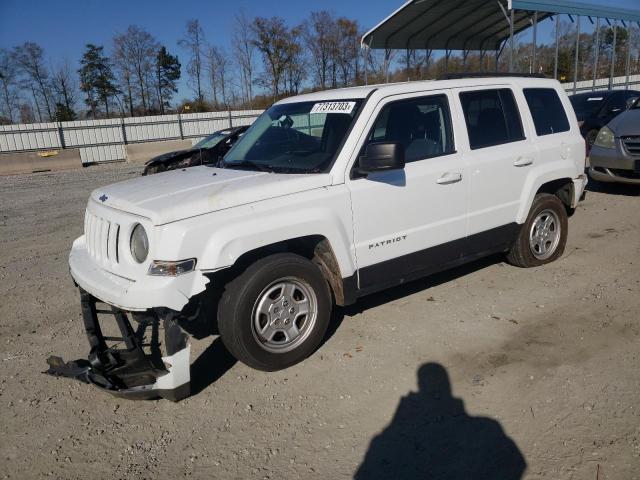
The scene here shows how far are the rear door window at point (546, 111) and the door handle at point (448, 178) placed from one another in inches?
54.9

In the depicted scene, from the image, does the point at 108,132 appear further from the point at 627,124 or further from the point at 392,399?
the point at 392,399

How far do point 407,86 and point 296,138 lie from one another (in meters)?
1.05

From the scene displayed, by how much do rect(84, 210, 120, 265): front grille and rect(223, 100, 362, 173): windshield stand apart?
1.25 metres

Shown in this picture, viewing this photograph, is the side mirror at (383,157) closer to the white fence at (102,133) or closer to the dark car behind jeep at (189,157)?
the dark car behind jeep at (189,157)

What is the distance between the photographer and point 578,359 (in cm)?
362

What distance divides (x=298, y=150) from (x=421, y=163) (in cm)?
104

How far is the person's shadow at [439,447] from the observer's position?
2.62 m

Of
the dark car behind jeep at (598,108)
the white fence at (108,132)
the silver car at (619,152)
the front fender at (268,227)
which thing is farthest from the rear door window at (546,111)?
the white fence at (108,132)

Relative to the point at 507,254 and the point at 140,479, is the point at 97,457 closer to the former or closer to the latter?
the point at 140,479

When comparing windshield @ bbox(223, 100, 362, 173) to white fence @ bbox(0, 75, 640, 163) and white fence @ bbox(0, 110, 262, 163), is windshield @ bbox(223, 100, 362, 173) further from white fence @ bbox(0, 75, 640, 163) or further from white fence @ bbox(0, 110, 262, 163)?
white fence @ bbox(0, 75, 640, 163)

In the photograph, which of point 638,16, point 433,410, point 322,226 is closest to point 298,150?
point 322,226

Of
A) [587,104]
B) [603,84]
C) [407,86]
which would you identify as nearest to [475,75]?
[407,86]

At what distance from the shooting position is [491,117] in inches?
188

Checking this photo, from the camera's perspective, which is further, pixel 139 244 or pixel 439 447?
pixel 139 244
